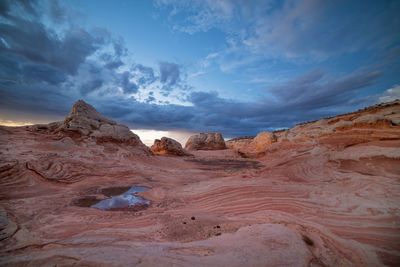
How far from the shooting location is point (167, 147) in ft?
63.0

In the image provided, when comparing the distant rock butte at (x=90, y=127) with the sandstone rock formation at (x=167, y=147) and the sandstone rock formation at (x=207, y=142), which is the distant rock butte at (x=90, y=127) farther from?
the sandstone rock formation at (x=207, y=142)

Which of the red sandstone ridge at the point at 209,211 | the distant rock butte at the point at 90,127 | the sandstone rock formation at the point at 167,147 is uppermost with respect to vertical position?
the distant rock butte at the point at 90,127

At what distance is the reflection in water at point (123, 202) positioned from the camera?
567cm

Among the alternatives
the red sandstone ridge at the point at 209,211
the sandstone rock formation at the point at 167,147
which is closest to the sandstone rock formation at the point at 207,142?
the sandstone rock formation at the point at 167,147

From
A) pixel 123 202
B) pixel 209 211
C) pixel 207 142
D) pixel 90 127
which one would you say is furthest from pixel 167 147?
pixel 209 211

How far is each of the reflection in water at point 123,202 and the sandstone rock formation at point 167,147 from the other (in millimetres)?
12040

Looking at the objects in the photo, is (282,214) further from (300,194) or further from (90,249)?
(90,249)

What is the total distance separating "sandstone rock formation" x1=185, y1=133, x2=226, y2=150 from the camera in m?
27.3

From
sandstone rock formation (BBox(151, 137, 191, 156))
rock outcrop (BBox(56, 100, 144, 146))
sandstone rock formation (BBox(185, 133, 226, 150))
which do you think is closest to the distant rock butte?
rock outcrop (BBox(56, 100, 144, 146))

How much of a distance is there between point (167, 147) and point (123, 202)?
13.2 metres

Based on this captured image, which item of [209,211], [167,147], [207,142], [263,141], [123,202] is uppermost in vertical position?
[207,142]

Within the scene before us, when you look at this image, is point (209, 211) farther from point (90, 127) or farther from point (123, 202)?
point (90, 127)

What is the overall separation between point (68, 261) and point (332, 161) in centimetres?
996

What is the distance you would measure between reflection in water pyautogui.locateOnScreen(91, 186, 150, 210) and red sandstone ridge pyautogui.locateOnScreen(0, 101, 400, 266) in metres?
0.25
